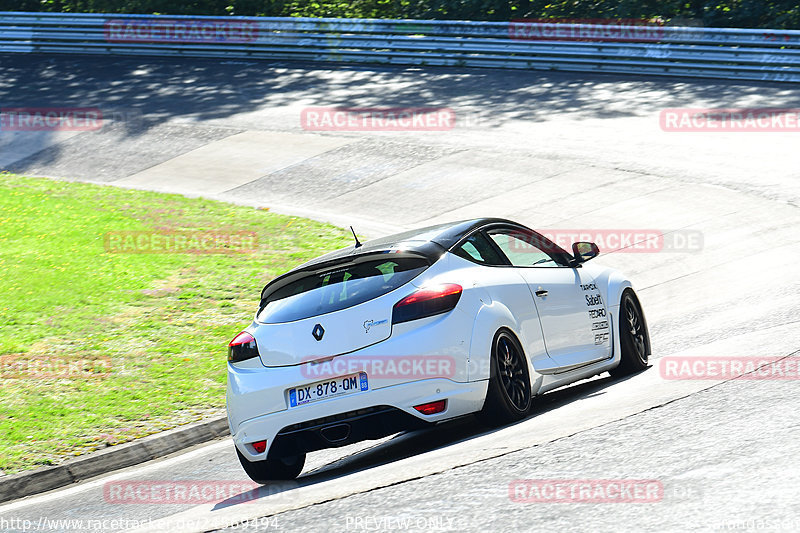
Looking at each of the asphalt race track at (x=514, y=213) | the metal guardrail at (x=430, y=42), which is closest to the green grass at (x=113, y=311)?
the asphalt race track at (x=514, y=213)

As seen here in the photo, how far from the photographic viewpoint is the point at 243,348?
7.06 meters

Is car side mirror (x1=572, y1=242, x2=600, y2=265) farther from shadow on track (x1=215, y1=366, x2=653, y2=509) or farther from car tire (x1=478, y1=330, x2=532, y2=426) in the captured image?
car tire (x1=478, y1=330, x2=532, y2=426)

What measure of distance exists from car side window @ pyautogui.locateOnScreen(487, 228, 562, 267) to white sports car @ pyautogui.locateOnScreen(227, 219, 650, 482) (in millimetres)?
384

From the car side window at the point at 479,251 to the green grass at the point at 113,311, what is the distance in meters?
3.05

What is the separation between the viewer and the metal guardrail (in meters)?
21.6

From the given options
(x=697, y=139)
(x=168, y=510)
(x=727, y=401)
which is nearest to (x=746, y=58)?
(x=697, y=139)

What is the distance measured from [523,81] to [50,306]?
13.7 meters

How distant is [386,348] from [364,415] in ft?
1.40

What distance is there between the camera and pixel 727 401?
6613mm

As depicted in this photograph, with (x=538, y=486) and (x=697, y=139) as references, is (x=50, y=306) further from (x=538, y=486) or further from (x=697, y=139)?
(x=697, y=139)

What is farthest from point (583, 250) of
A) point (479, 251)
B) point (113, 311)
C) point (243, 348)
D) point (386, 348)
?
point (113, 311)

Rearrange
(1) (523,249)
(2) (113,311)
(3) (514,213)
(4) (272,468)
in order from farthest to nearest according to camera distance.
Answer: (3) (514,213), (2) (113,311), (1) (523,249), (4) (272,468)

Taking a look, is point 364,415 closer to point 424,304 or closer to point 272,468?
point 424,304

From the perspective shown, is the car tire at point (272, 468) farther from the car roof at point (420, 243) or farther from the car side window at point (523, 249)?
the car side window at point (523, 249)
